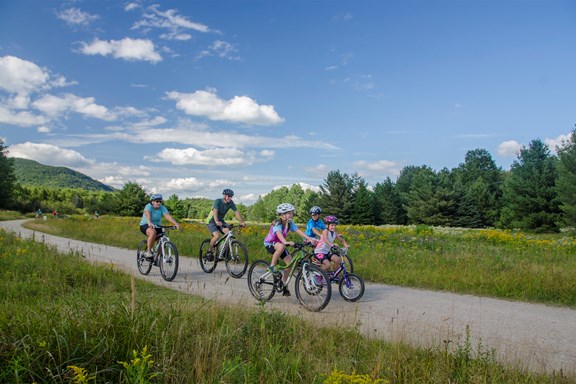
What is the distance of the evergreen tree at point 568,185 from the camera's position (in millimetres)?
35312

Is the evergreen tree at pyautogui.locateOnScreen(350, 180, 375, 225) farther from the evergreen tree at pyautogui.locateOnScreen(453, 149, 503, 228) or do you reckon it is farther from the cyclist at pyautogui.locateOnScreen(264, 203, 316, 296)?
the cyclist at pyautogui.locateOnScreen(264, 203, 316, 296)

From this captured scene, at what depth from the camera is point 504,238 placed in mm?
18078

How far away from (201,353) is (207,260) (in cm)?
774

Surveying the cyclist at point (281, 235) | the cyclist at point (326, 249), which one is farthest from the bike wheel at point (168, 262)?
the cyclist at point (326, 249)

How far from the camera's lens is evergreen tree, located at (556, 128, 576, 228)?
35.3 meters

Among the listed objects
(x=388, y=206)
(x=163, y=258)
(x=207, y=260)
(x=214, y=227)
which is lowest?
(x=207, y=260)

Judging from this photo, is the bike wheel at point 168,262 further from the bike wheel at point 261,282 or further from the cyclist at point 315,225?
the cyclist at point 315,225

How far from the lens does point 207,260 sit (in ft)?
38.2

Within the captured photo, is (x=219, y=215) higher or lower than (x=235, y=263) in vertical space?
higher

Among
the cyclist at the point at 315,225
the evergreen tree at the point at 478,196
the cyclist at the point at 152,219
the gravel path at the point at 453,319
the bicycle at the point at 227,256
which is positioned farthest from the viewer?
the evergreen tree at the point at 478,196

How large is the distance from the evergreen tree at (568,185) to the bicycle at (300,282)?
3560cm

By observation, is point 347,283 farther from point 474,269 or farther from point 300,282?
point 474,269

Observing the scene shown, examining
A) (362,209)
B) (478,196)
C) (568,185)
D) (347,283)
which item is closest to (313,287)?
(347,283)

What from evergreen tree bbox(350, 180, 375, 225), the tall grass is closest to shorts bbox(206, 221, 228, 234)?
the tall grass
